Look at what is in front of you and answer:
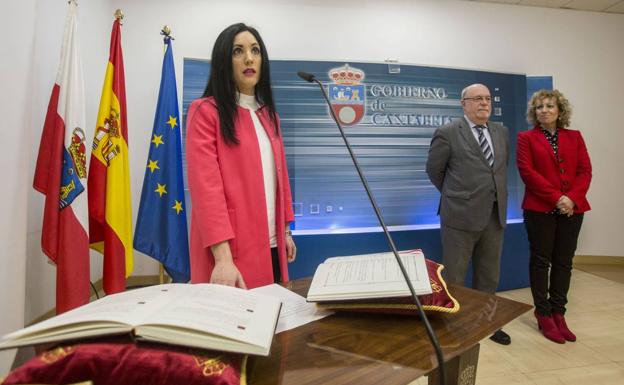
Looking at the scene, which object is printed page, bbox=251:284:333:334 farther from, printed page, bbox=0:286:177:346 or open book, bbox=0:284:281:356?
printed page, bbox=0:286:177:346

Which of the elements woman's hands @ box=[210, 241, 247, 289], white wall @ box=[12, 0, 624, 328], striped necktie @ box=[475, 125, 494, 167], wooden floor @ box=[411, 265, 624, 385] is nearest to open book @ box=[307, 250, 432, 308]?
woman's hands @ box=[210, 241, 247, 289]

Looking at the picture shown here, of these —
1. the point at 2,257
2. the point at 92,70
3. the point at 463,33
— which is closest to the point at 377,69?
the point at 463,33

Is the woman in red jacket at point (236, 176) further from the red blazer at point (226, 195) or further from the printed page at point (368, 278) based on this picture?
the printed page at point (368, 278)

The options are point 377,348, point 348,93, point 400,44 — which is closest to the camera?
point 377,348

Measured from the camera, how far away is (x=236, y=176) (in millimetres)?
993

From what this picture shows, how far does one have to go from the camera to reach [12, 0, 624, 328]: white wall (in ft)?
9.43

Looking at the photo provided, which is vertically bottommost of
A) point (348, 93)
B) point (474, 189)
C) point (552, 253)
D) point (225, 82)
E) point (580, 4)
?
point (552, 253)

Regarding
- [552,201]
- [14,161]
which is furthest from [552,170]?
[14,161]

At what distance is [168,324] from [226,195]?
0.61 metres

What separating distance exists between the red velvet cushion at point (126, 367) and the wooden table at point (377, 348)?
9 cm

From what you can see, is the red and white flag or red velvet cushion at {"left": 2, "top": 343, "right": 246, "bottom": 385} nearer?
red velvet cushion at {"left": 2, "top": 343, "right": 246, "bottom": 385}

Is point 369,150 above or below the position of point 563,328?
above

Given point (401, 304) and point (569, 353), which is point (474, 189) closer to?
point (569, 353)

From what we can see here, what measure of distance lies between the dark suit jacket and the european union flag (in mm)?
1743
